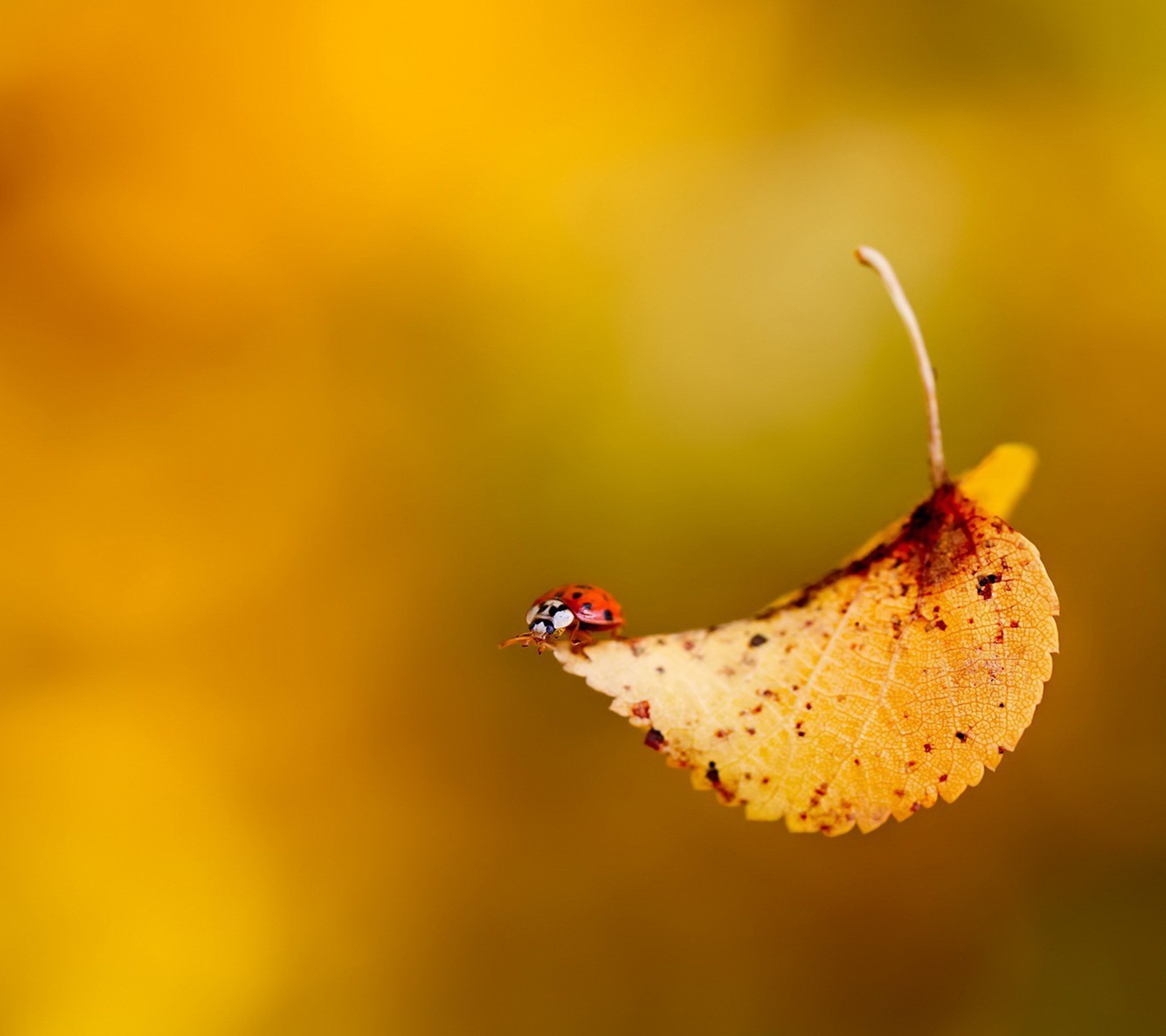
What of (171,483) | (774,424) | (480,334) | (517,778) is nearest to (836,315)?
(774,424)

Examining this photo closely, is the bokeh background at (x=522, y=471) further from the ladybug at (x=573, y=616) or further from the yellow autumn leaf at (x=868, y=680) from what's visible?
the yellow autumn leaf at (x=868, y=680)

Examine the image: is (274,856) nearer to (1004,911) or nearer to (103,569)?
(103,569)

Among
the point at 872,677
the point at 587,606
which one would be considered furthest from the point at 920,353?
the point at 587,606

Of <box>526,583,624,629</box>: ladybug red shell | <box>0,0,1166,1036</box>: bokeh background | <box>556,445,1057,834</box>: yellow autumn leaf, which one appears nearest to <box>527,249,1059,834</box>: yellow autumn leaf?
<box>556,445,1057,834</box>: yellow autumn leaf

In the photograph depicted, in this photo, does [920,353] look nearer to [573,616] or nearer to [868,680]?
[868,680]

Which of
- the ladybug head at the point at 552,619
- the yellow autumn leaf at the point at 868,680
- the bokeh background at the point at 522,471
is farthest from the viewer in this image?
A: the bokeh background at the point at 522,471

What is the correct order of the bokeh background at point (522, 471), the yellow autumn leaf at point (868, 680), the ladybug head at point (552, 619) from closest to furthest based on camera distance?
the yellow autumn leaf at point (868, 680), the ladybug head at point (552, 619), the bokeh background at point (522, 471)

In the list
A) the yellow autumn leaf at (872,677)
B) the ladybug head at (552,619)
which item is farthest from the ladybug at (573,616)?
the yellow autumn leaf at (872,677)

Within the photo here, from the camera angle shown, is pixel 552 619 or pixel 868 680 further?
pixel 552 619

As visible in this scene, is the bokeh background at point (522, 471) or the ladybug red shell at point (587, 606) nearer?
the ladybug red shell at point (587, 606)

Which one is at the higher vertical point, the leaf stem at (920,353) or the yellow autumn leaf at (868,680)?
the leaf stem at (920,353)
